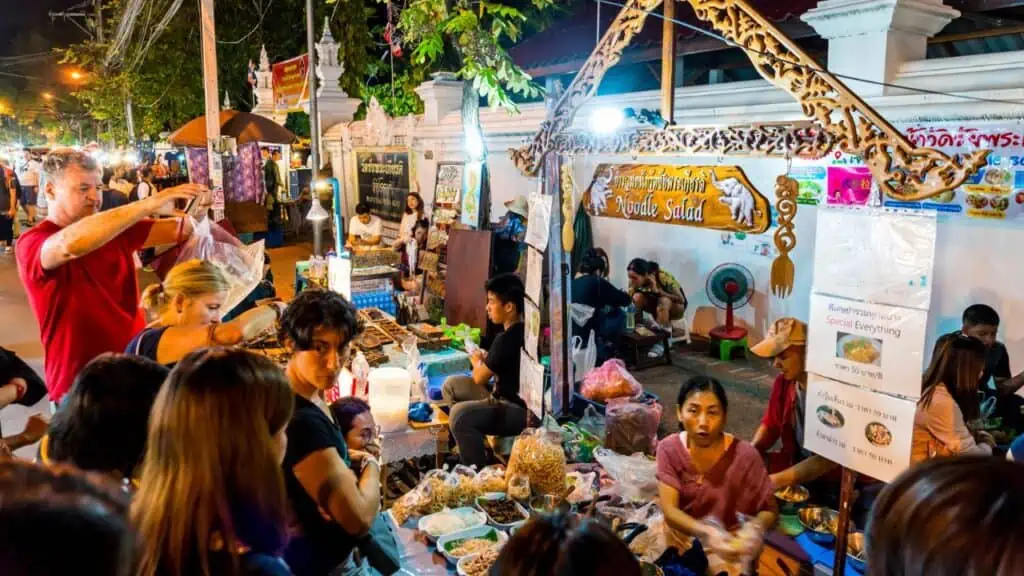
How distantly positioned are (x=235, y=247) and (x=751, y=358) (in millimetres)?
6049

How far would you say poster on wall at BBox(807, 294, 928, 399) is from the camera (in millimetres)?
2625

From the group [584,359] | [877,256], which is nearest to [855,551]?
[877,256]

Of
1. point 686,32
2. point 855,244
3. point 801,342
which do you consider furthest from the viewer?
point 686,32

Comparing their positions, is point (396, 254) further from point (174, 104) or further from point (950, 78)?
point (174, 104)

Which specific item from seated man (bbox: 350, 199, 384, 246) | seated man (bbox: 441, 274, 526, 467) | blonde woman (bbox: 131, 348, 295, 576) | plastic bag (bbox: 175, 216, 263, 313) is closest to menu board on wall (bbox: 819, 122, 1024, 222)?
seated man (bbox: 441, 274, 526, 467)

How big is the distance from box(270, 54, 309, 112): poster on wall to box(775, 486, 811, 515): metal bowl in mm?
9420

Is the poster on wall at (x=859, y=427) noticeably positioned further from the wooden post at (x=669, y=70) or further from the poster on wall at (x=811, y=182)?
the poster on wall at (x=811, y=182)

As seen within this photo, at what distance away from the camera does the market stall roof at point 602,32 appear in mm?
7355

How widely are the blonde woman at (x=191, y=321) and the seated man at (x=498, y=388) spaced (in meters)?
1.98

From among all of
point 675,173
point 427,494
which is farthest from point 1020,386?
point 427,494

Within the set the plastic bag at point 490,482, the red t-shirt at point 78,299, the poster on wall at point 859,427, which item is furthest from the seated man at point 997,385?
the red t-shirt at point 78,299

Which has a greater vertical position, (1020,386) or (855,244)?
(855,244)

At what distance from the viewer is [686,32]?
8328 mm

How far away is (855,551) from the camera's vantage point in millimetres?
3338
